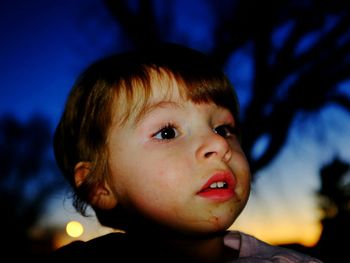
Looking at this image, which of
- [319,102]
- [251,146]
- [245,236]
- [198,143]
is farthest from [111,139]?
[319,102]

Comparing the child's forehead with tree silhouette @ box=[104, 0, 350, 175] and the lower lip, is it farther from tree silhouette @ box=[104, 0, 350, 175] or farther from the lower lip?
tree silhouette @ box=[104, 0, 350, 175]

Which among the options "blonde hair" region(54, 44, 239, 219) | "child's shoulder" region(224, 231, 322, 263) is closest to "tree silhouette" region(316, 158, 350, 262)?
"child's shoulder" region(224, 231, 322, 263)

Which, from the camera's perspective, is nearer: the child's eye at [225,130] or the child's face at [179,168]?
the child's face at [179,168]

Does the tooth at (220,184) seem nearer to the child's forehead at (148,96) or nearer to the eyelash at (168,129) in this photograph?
the eyelash at (168,129)

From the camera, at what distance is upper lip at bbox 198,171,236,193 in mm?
1187

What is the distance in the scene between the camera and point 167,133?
1.29m

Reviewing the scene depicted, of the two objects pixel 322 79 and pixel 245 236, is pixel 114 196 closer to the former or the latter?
pixel 245 236

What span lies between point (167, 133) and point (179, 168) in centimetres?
16

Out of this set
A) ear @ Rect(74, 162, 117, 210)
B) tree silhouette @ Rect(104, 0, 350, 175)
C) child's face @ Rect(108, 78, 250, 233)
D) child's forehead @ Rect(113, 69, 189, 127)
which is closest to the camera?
child's face @ Rect(108, 78, 250, 233)

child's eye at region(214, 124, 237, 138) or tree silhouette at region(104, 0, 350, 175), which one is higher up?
tree silhouette at region(104, 0, 350, 175)

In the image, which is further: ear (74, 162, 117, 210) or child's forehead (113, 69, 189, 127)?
ear (74, 162, 117, 210)

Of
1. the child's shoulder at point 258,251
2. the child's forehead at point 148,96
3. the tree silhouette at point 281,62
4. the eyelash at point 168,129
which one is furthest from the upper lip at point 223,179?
the tree silhouette at point 281,62

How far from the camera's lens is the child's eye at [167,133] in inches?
50.3

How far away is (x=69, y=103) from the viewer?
5.46 ft
